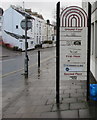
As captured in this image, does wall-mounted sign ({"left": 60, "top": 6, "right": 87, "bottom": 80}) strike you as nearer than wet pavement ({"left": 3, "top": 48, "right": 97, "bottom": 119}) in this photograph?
No

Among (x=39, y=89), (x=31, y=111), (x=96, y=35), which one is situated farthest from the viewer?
(x=96, y=35)

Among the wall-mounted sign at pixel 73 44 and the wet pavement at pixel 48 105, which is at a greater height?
the wall-mounted sign at pixel 73 44

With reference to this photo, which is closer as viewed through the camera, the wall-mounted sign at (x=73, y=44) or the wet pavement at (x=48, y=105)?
the wet pavement at (x=48, y=105)

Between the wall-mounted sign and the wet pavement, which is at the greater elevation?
the wall-mounted sign

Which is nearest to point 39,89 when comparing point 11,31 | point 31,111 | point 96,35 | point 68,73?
point 68,73

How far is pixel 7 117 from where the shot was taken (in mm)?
5738

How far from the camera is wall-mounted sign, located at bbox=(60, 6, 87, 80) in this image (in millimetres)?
6828

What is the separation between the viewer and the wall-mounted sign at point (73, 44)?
6.83 metres

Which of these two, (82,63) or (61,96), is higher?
(82,63)

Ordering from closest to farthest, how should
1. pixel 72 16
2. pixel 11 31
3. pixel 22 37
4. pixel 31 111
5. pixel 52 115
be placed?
pixel 52 115
pixel 31 111
pixel 72 16
pixel 22 37
pixel 11 31

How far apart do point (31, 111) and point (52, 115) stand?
A: 2.26ft

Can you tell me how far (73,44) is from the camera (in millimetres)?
6898

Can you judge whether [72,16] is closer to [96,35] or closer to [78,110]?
[78,110]

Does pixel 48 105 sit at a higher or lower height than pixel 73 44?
lower
